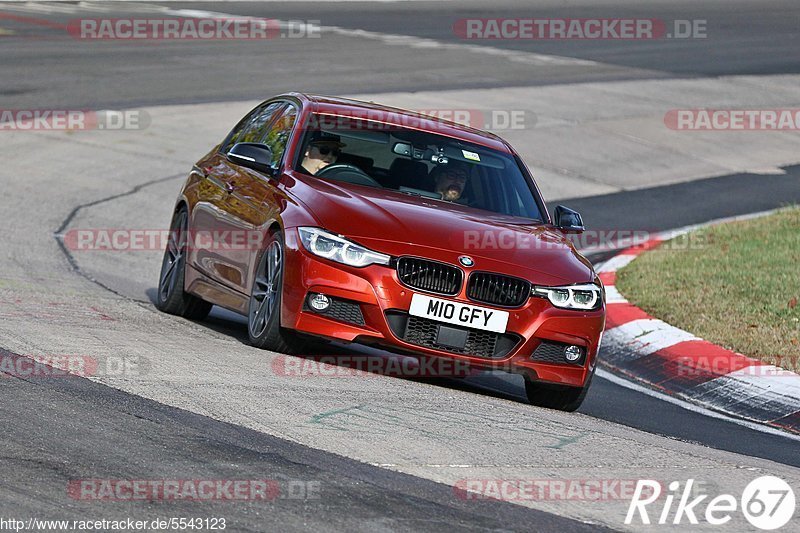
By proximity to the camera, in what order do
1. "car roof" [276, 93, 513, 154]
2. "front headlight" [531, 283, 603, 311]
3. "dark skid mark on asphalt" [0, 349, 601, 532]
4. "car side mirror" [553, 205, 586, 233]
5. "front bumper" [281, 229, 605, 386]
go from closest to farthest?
"dark skid mark on asphalt" [0, 349, 601, 532]
"front bumper" [281, 229, 605, 386]
"front headlight" [531, 283, 603, 311]
"car side mirror" [553, 205, 586, 233]
"car roof" [276, 93, 513, 154]

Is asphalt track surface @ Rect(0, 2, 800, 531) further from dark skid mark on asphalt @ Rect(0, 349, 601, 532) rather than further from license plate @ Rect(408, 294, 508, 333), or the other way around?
license plate @ Rect(408, 294, 508, 333)

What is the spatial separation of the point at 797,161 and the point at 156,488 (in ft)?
61.2

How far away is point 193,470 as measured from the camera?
18.2 ft

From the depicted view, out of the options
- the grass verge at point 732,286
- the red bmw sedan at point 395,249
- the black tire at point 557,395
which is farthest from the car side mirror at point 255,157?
the grass verge at point 732,286

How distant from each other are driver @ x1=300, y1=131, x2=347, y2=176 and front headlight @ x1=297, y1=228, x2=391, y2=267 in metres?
1.16

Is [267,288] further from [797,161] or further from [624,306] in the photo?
[797,161]

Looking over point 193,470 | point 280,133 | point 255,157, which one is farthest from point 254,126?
point 193,470

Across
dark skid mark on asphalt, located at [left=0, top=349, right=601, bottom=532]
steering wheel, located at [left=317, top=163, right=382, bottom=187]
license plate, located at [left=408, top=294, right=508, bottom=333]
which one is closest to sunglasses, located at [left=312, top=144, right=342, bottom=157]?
steering wheel, located at [left=317, top=163, right=382, bottom=187]

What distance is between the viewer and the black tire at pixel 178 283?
10219 millimetres

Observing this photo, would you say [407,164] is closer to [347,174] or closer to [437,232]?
[347,174]

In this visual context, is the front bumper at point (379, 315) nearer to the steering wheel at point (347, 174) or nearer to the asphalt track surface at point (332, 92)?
the asphalt track surface at point (332, 92)

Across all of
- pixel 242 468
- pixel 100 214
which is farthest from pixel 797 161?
pixel 242 468

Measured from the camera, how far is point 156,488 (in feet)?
17.4

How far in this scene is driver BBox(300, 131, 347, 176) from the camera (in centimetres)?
930
